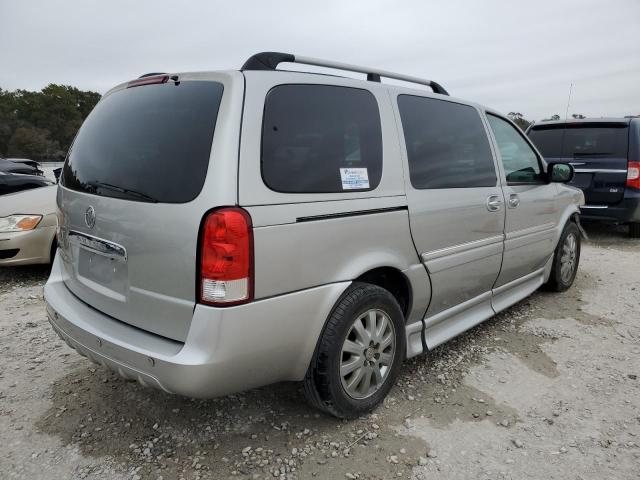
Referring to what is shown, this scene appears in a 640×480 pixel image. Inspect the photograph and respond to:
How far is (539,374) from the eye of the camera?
301cm

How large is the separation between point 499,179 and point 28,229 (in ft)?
14.4

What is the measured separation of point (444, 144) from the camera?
295 centimetres

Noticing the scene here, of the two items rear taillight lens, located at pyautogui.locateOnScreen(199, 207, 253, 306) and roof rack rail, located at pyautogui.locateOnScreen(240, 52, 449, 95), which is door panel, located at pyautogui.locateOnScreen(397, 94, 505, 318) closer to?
roof rack rail, located at pyautogui.locateOnScreen(240, 52, 449, 95)

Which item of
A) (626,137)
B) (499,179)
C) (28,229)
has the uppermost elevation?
(626,137)

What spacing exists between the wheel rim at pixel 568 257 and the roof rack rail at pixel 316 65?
218 cm

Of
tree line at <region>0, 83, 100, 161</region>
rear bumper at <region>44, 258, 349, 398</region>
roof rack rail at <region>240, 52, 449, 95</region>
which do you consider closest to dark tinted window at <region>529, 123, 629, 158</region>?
roof rack rail at <region>240, 52, 449, 95</region>

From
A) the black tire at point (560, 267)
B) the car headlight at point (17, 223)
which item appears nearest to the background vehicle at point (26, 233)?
the car headlight at point (17, 223)

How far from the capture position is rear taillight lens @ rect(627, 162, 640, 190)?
6.38 meters

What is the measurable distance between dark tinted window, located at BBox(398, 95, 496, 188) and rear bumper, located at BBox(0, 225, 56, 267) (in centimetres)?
388

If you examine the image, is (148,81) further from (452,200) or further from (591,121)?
(591,121)

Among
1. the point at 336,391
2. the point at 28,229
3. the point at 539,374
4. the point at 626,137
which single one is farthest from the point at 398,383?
the point at 626,137

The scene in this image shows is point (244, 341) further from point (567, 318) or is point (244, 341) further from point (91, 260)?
point (567, 318)

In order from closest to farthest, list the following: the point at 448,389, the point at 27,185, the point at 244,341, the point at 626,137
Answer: the point at 244,341
the point at 448,389
the point at 626,137
the point at 27,185

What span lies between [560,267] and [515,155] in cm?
137
